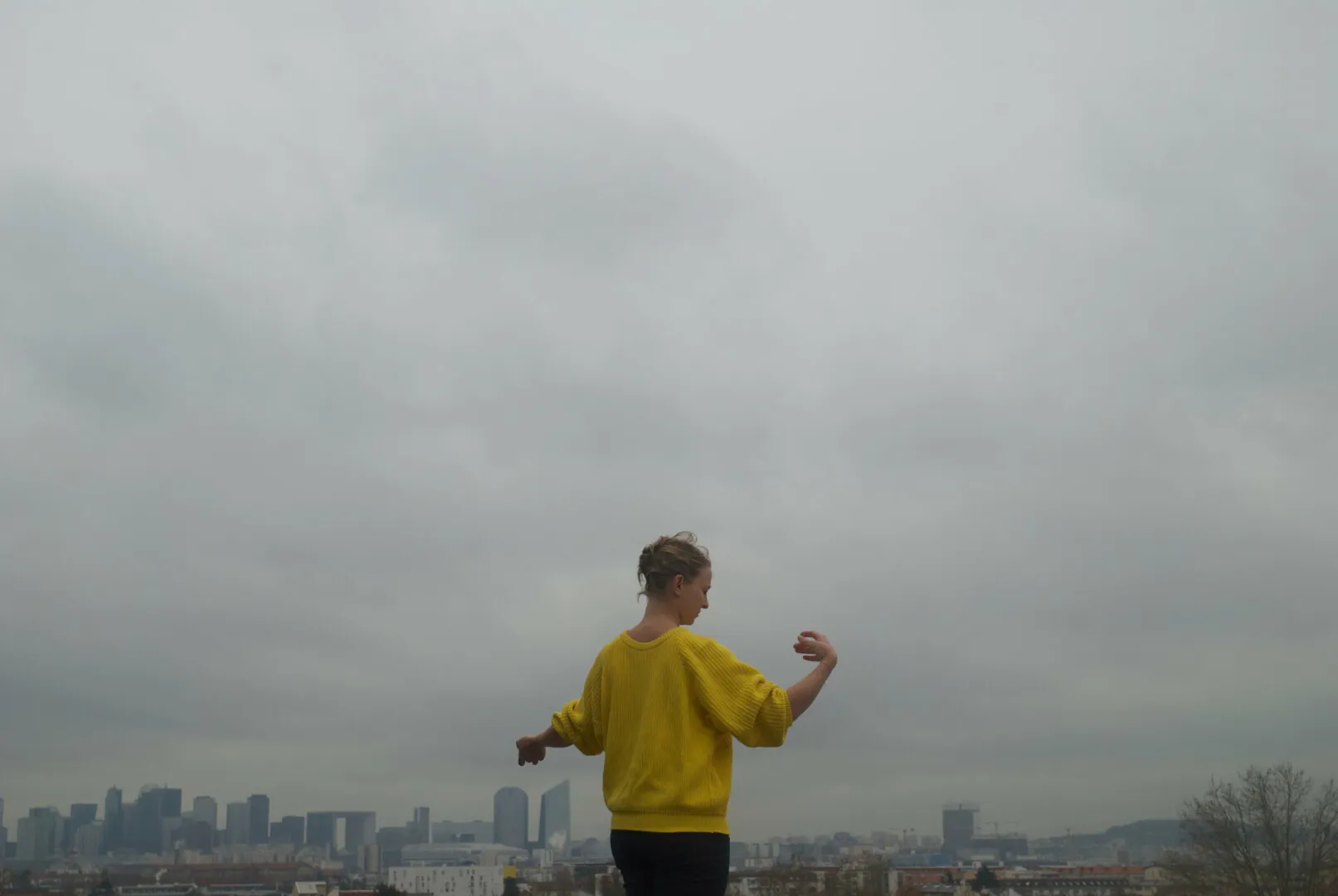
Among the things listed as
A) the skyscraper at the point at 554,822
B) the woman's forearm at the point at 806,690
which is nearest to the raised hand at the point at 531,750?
the woman's forearm at the point at 806,690

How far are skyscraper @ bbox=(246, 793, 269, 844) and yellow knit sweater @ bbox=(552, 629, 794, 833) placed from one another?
111 ft

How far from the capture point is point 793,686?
340 centimetres

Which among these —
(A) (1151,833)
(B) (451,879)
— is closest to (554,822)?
(B) (451,879)

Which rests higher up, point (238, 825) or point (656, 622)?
point (656, 622)

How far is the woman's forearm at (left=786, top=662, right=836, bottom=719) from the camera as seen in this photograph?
3.37 meters

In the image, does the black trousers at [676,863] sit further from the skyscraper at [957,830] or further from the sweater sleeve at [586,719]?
the skyscraper at [957,830]

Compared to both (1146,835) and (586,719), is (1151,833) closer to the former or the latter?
(1146,835)

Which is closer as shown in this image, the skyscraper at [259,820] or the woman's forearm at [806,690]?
the woman's forearm at [806,690]

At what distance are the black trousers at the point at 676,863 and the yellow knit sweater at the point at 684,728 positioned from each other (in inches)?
1.1

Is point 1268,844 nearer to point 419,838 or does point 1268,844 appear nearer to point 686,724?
point 419,838

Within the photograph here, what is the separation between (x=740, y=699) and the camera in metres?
3.33

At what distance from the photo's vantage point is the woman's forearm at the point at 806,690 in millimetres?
3365

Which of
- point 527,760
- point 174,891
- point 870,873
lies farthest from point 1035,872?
point 527,760

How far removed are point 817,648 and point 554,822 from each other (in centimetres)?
2104
